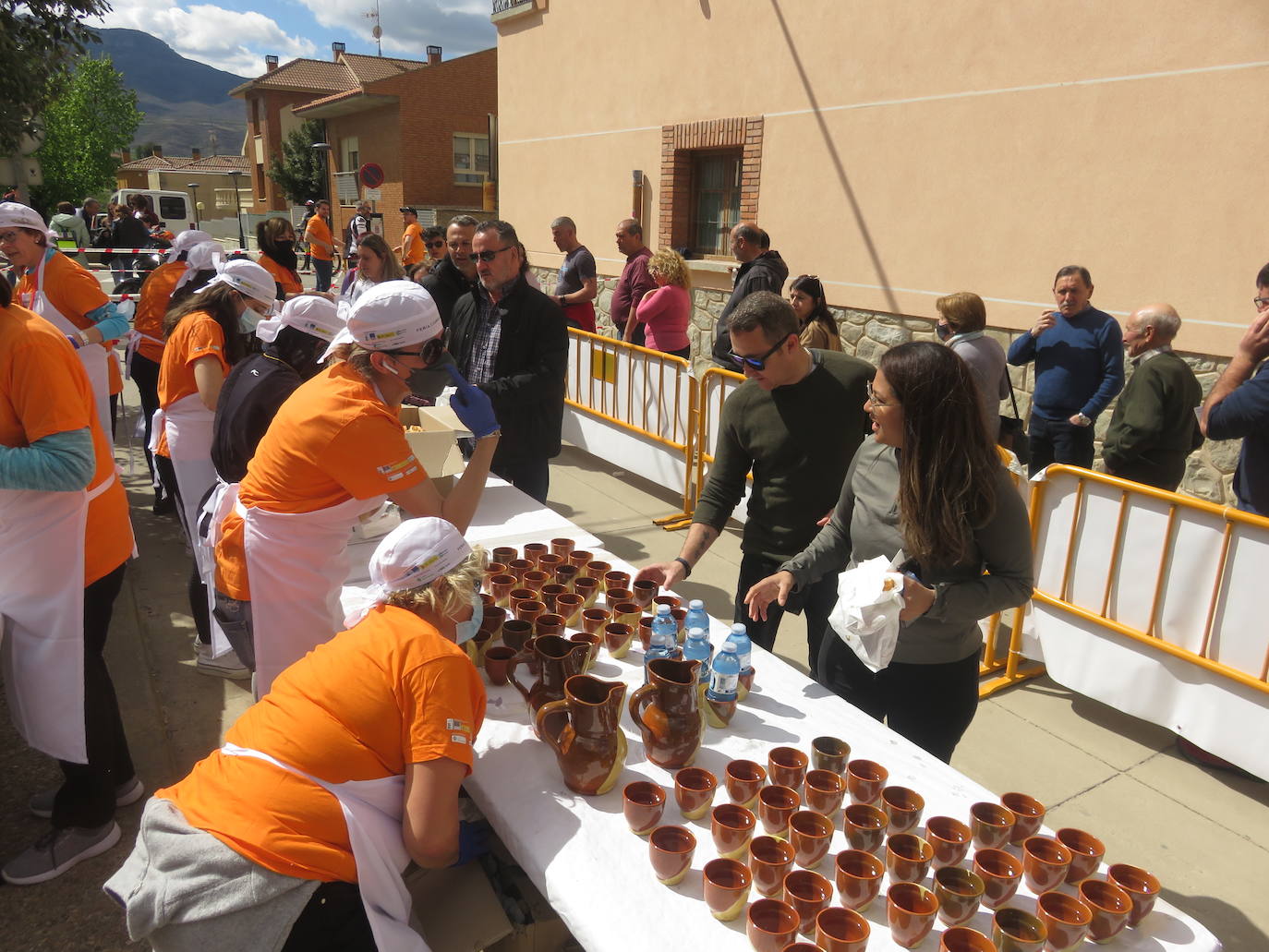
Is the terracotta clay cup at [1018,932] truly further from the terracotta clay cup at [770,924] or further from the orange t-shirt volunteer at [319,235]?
the orange t-shirt volunteer at [319,235]

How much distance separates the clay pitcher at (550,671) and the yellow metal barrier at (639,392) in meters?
3.89

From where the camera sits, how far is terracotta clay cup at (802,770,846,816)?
5.85ft

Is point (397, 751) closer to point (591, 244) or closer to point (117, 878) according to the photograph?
point (117, 878)

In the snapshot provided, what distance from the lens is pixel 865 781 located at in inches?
71.2

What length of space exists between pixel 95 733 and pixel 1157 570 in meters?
3.97

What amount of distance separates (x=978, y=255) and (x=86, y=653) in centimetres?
684

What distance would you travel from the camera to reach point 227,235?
41.2m

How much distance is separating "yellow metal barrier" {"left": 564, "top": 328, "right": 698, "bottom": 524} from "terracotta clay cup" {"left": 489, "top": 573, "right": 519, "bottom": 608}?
3385 mm

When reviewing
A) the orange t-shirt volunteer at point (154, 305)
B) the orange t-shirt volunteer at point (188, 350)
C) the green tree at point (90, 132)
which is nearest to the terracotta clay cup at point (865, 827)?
the orange t-shirt volunteer at point (188, 350)

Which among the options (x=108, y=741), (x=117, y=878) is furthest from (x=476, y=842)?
(x=108, y=741)

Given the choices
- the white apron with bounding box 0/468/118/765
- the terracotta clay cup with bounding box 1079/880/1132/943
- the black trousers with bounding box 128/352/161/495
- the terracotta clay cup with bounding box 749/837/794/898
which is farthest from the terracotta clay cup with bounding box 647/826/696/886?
the black trousers with bounding box 128/352/161/495

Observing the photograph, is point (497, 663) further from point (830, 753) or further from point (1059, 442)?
point (1059, 442)

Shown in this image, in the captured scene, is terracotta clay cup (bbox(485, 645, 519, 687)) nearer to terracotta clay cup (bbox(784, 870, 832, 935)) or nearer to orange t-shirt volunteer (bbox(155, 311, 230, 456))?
terracotta clay cup (bbox(784, 870, 832, 935))

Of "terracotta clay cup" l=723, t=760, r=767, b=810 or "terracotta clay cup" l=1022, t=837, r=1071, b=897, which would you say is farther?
"terracotta clay cup" l=723, t=760, r=767, b=810
